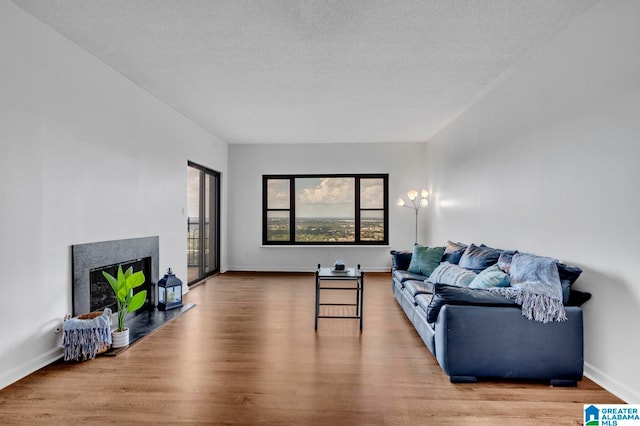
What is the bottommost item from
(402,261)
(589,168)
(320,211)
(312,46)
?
(402,261)

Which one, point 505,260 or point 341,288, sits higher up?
point 505,260

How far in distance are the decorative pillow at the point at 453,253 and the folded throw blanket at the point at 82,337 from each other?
13.2ft

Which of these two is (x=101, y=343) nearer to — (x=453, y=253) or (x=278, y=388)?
(x=278, y=388)

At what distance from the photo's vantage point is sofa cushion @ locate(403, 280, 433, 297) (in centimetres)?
394

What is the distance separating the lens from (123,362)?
9.87ft

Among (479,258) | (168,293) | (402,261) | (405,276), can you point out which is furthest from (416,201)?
(168,293)

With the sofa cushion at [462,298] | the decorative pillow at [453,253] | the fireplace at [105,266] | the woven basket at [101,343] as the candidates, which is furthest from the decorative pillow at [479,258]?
the fireplace at [105,266]

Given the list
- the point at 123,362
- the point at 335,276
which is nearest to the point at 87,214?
the point at 123,362

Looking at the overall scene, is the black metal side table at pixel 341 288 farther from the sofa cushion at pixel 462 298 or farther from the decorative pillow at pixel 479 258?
the decorative pillow at pixel 479 258

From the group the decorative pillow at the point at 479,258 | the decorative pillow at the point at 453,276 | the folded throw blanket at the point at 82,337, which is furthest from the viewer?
the decorative pillow at the point at 479,258

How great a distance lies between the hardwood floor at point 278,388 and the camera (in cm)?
223

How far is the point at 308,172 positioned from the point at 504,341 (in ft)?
18.3

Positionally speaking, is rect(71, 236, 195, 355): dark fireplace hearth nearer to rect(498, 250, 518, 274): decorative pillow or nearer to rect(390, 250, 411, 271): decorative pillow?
rect(390, 250, 411, 271): decorative pillow

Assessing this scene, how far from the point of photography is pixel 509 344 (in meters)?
2.65
